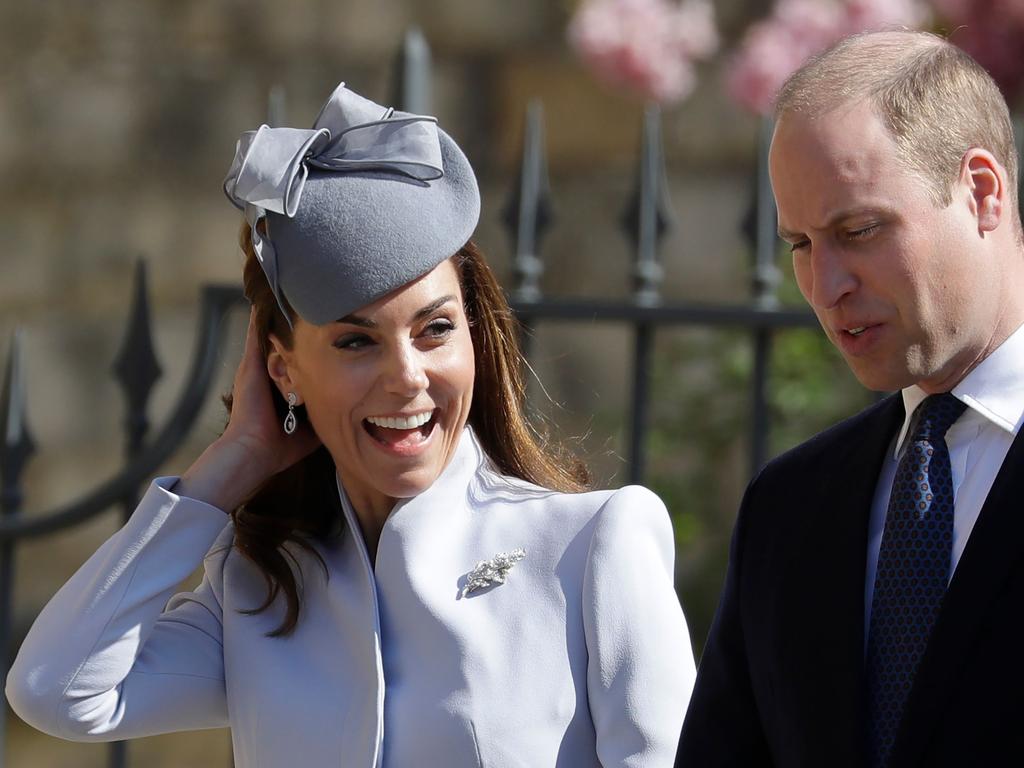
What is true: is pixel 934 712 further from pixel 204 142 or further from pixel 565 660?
pixel 204 142

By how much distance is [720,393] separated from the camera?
452 cm

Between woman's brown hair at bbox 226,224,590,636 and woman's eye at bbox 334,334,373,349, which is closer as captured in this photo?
woman's eye at bbox 334,334,373,349

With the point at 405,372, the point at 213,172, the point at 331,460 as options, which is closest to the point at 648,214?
the point at 331,460

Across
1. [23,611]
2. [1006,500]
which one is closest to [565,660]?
[1006,500]

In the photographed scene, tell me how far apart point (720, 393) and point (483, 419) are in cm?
202

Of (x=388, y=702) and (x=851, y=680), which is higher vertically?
(x=851, y=680)

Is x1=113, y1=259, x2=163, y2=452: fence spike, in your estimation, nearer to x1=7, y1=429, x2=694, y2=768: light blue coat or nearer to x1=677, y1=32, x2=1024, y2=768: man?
x1=7, y1=429, x2=694, y2=768: light blue coat

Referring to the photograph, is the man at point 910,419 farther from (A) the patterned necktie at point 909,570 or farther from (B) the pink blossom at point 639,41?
(B) the pink blossom at point 639,41

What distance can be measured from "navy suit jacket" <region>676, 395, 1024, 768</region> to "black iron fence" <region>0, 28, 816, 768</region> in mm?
1097

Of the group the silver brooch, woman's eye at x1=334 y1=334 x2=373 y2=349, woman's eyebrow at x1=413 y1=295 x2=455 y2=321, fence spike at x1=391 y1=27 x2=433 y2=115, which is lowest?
the silver brooch

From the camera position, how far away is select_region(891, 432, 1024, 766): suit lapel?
5.59 feet

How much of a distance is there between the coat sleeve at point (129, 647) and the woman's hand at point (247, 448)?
0.13ft

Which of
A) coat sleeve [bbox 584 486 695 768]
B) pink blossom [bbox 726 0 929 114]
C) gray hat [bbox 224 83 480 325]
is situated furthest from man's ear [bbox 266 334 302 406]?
pink blossom [bbox 726 0 929 114]

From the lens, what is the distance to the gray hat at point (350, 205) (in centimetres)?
237
